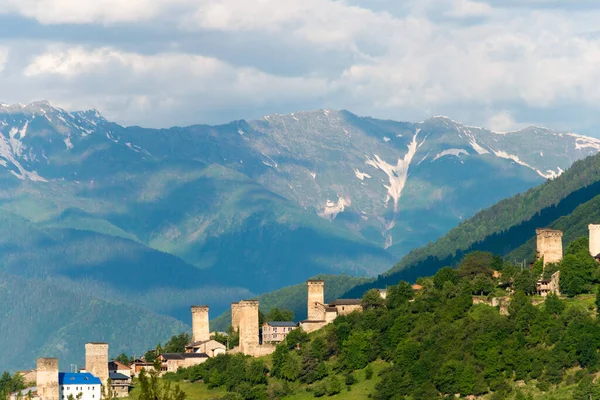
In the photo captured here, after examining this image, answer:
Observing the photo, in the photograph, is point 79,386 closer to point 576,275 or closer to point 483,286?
point 483,286

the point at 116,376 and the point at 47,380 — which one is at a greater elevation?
the point at 116,376

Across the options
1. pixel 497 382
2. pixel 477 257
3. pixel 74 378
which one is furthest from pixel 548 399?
pixel 74 378

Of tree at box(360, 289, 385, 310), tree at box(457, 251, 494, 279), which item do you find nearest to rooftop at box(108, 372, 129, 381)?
tree at box(360, 289, 385, 310)

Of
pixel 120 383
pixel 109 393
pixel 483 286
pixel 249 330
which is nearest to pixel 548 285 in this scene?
pixel 483 286

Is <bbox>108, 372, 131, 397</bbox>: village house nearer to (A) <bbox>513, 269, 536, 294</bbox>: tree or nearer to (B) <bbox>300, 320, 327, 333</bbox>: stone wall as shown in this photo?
(B) <bbox>300, 320, 327, 333</bbox>: stone wall

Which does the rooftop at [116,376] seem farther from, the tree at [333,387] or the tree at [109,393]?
the tree at [333,387]

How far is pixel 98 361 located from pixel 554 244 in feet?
178

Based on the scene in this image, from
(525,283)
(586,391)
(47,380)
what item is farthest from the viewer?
(525,283)

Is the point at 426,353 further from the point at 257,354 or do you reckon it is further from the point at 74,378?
the point at 74,378

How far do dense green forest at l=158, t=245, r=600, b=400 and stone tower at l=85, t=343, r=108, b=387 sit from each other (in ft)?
25.0

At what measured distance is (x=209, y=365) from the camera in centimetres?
19400

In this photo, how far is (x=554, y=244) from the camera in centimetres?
19212

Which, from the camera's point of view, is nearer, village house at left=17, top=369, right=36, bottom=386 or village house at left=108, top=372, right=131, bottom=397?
village house at left=108, top=372, right=131, bottom=397

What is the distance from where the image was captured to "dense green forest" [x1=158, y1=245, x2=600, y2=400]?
169 metres
